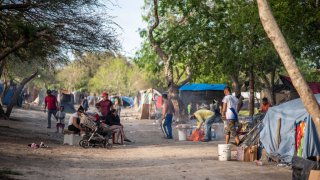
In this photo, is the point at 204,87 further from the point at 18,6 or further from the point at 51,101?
the point at 18,6

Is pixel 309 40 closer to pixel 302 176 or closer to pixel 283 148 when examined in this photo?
pixel 283 148

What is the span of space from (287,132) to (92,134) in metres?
6.21

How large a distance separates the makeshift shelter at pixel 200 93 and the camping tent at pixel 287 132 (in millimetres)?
23631

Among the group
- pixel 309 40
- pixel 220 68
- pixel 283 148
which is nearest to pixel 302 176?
pixel 283 148

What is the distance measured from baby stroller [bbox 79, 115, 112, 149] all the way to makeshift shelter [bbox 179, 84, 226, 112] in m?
21.8

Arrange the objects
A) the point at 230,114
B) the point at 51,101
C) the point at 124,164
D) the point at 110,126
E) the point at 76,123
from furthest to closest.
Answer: the point at 51,101 < the point at 110,126 < the point at 76,123 < the point at 230,114 < the point at 124,164

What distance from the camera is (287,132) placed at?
13.7m

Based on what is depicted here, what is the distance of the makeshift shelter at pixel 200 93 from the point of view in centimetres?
3831

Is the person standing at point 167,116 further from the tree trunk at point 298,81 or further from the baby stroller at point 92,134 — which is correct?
the tree trunk at point 298,81

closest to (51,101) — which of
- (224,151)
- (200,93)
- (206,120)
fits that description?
(206,120)

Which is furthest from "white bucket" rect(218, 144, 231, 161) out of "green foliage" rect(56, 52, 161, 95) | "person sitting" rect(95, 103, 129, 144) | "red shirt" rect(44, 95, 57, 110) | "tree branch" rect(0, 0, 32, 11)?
"green foliage" rect(56, 52, 161, 95)

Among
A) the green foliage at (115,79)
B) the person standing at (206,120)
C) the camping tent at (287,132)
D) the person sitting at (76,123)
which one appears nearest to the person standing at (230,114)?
the camping tent at (287,132)

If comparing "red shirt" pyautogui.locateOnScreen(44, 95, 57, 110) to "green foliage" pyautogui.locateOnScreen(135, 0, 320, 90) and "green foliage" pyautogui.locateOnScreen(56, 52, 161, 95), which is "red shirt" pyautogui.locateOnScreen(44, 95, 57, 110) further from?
"green foliage" pyautogui.locateOnScreen(56, 52, 161, 95)

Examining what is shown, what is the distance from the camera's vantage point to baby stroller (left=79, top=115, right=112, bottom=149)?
16.4 metres
